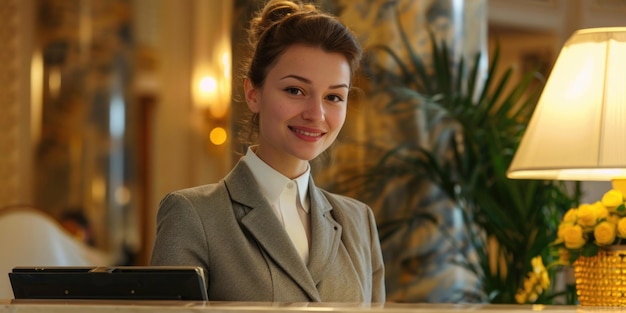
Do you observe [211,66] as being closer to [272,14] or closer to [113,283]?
[272,14]

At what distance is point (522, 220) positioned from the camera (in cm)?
463

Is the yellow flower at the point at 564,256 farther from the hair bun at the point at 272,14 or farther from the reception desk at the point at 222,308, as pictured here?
the reception desk at the point at 222,308

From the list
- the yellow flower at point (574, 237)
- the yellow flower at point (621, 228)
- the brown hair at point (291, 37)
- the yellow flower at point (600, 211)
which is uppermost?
the brown hair at point (291, 37)

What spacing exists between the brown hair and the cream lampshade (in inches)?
25.0

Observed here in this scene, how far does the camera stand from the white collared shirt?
8.18ft

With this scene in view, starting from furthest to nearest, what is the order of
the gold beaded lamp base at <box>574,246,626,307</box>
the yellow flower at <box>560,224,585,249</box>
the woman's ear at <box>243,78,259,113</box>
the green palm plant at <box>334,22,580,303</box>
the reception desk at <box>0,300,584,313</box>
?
the green palm plant at <box>334,22,580,303</box> → the yellow flower at <box>560,224,585,249</box> → the gold beaded lamp base at <box>574,246,626,307</box> → the woman's ear at <box>243,78,259,113</box> → the reception desk at <box>0,300,584,313</box>

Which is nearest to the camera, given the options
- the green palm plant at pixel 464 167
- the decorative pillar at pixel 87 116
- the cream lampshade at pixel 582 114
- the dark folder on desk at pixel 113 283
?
the dark folder on desk at pixel 113 283

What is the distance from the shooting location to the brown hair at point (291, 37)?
2.51 m

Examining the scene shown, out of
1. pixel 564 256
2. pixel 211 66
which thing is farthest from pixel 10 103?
pixel 564 256

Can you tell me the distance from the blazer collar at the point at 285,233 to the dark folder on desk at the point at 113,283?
0.48m

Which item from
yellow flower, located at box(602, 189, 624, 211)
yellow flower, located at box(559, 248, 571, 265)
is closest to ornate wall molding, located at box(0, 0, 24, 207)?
yellow flower, located at box(559, 248, 571, 265)

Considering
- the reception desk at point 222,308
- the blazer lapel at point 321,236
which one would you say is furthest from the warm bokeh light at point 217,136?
the reception desk at point 222,308

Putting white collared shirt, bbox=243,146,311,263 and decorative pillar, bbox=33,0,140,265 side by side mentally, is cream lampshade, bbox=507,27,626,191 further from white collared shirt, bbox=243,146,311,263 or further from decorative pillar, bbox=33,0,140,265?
decorative pillar, bbox=33,0,140,265

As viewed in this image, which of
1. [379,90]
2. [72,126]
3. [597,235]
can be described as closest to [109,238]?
[72,126]
